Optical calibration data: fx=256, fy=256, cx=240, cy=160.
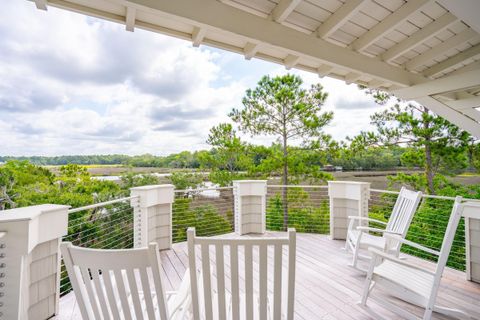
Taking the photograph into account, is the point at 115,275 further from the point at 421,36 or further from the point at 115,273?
the point at 421,36

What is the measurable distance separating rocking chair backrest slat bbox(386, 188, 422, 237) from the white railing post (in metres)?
3.11

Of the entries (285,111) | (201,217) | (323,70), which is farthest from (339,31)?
(201,217)

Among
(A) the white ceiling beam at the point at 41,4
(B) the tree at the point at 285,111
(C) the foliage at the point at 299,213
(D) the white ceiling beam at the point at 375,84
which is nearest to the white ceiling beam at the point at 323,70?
(D) the white ceiling beam at the point at 375,84

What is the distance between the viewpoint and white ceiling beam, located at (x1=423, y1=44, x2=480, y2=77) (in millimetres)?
2937

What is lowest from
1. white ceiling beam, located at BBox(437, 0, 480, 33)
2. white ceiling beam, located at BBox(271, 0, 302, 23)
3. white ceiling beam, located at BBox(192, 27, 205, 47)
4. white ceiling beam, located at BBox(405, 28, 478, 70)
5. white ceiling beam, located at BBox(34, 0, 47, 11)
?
white ceiling beam, located at BBox(437, 0, 480, 33)

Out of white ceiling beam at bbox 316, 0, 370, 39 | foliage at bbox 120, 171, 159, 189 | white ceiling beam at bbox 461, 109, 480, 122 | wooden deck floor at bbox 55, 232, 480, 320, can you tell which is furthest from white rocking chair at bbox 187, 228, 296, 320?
foliage at bbox 120, 171, 159, 189

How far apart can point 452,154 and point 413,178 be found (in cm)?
129

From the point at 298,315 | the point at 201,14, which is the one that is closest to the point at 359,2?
the point at 201,14

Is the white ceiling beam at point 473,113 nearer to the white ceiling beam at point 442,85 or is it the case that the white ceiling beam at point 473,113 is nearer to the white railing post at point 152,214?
the white ceiling beam at point 442,85

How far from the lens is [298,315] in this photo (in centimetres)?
221

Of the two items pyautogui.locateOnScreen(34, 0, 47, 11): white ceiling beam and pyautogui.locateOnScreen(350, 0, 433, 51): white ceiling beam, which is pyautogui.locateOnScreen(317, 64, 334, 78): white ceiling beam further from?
pyautogui.locateOnScreen(34, 0, 47, 11): white ceiling beam

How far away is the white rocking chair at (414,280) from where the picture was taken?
1950mm

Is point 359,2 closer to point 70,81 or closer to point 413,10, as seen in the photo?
point 413,10

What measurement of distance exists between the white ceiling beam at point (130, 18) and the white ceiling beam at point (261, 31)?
0.19 m
